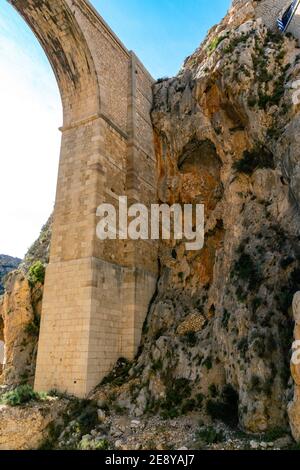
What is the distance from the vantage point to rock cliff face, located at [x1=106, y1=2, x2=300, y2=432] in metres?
8.59

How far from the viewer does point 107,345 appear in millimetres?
11133

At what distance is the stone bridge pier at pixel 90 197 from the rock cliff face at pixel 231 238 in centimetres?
111

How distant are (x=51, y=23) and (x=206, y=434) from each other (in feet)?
47.7

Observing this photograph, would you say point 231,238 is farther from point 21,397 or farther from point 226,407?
point 21,397

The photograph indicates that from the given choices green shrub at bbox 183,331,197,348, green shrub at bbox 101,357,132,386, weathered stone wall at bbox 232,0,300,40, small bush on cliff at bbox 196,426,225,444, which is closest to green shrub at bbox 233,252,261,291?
green shrub at bbox 183,331,197,348

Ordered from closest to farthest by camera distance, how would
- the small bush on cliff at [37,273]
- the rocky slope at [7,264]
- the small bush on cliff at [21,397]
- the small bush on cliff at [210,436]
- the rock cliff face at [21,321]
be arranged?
1. the small bush on cliff at [210,436]
2. the small bush on cliff at [21,397]
3. the rock cliff face at [21,321]
4. the small bush on cliff at [37,273]
5. the rocky slope at [7,264]

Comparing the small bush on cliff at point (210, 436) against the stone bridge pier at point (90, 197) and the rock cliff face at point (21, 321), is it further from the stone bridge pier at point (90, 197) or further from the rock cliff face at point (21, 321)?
the rock cliff face at point (21, 321)

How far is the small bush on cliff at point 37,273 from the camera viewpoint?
1435cm

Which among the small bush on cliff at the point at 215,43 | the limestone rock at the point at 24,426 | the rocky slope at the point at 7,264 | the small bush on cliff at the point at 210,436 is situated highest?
the small bush on cliff at the point at 215,43

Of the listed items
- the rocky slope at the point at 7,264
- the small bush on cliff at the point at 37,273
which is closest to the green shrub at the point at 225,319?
the small bush on cliff at the point at 37,273

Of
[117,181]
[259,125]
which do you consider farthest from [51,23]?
[259,125]

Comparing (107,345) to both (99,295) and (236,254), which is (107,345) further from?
(236,254)

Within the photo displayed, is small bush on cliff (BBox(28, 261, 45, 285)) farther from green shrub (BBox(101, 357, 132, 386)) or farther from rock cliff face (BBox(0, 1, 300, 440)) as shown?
green shrub (BBox(101, 357, 132, 386))

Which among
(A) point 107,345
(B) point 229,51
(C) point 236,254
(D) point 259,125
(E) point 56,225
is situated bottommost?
(A) point 107,345
